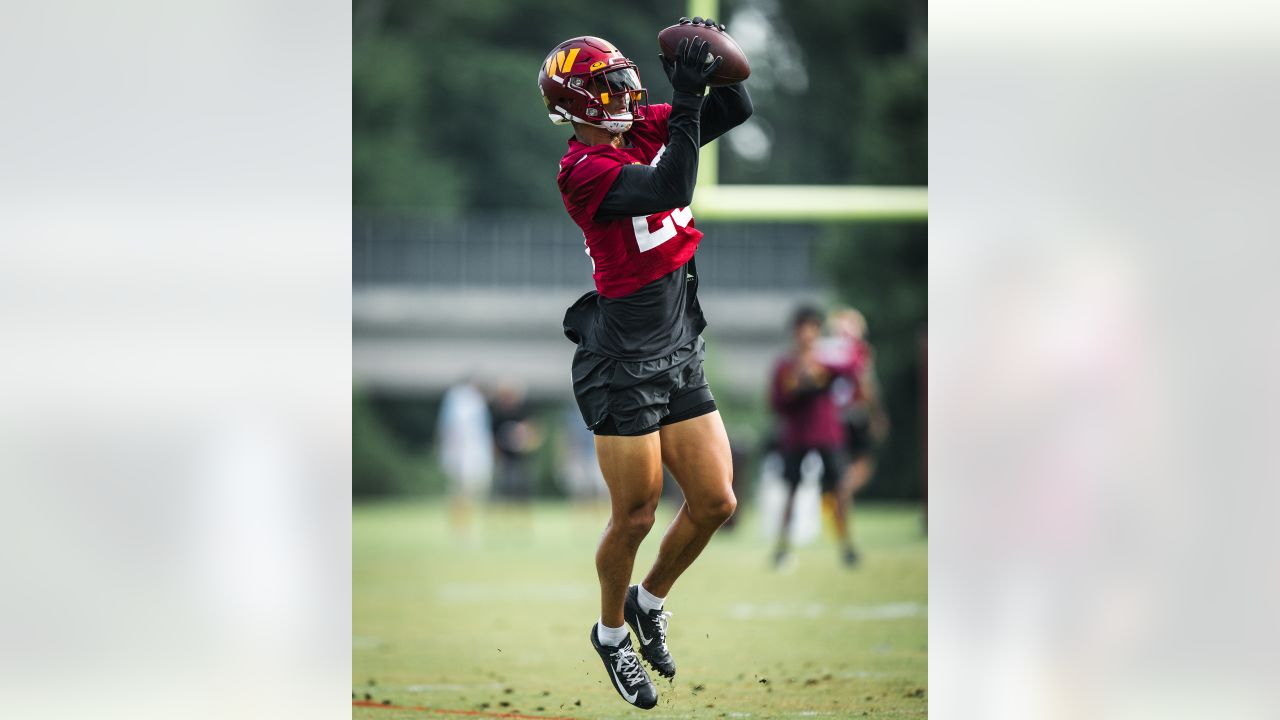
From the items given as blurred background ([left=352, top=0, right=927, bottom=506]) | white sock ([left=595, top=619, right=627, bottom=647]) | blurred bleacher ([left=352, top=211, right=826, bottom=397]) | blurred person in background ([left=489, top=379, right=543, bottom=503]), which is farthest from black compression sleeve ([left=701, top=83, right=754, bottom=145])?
blurred bleacher ([left=352, top=211, right=826, bottom=397])

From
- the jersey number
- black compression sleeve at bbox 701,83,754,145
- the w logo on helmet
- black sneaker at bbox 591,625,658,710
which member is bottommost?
black sneaker at bbox 591,625,658,710

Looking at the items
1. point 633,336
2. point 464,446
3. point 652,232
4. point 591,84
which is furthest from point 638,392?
point 464,446

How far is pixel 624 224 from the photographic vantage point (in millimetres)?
4605

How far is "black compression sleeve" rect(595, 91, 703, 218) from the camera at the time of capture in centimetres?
428

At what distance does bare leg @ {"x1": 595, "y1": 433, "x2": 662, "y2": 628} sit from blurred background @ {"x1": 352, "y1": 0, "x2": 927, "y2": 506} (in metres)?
16.7

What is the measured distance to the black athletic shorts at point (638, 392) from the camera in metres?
4.68

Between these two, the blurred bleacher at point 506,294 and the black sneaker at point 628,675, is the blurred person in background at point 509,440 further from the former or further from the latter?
the black sneaker at point 628,675

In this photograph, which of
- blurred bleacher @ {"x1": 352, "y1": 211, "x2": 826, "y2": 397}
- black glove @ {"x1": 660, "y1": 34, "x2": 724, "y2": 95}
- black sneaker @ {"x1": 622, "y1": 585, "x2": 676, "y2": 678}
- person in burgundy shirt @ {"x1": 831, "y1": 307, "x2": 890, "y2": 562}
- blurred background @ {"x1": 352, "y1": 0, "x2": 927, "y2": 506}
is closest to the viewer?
black glove @ {"x1": 660, "y1": 34, "x2": 724, "y2": 95}

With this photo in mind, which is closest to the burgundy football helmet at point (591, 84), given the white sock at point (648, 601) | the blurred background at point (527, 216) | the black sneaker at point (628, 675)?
the white sock at point (648, 601)

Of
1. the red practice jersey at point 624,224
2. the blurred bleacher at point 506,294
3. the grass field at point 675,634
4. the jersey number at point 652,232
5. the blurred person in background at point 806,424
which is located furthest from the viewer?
the blurred bleacher at point 506,294

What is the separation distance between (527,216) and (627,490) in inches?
1022

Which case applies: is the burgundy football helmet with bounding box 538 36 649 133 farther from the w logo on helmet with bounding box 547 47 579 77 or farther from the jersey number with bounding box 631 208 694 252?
the jersey number with bounding box 631 208 694 252
